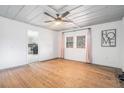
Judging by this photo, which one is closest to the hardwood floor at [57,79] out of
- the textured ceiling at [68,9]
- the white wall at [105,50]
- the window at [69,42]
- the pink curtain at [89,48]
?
the white wall at [105,50]

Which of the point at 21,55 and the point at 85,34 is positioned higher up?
the point at 85,34

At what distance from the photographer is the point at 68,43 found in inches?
255

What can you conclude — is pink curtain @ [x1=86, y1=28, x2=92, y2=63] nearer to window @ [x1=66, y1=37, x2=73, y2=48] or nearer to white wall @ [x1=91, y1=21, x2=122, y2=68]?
white wall @ [x1=91, y1=21, x2=122, y2=68]

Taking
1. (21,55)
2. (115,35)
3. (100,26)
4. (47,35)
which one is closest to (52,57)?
(47,35)

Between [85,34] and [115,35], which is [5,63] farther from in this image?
[115,35]

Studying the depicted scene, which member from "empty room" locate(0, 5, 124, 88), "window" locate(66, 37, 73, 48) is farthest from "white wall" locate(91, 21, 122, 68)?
"window" locate(66, 37, 73, 48)

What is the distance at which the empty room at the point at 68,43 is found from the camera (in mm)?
2889

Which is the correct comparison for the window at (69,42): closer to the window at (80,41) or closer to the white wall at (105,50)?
the window at (80,41)

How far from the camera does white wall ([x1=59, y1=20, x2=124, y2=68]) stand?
4.04 meters

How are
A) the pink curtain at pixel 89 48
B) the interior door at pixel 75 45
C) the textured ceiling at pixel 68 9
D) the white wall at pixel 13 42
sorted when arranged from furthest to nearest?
1. the interior door at pixel 75 45
2. the pink curtain at pixel 89 48
3. the white wall at pixel 13 42
4. the textured ceiling at pixel 68 9

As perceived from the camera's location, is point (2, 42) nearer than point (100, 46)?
Yes

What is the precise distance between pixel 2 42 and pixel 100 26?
4.99 meters

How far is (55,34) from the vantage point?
681 cm

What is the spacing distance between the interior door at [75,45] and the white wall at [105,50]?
0.74 m
